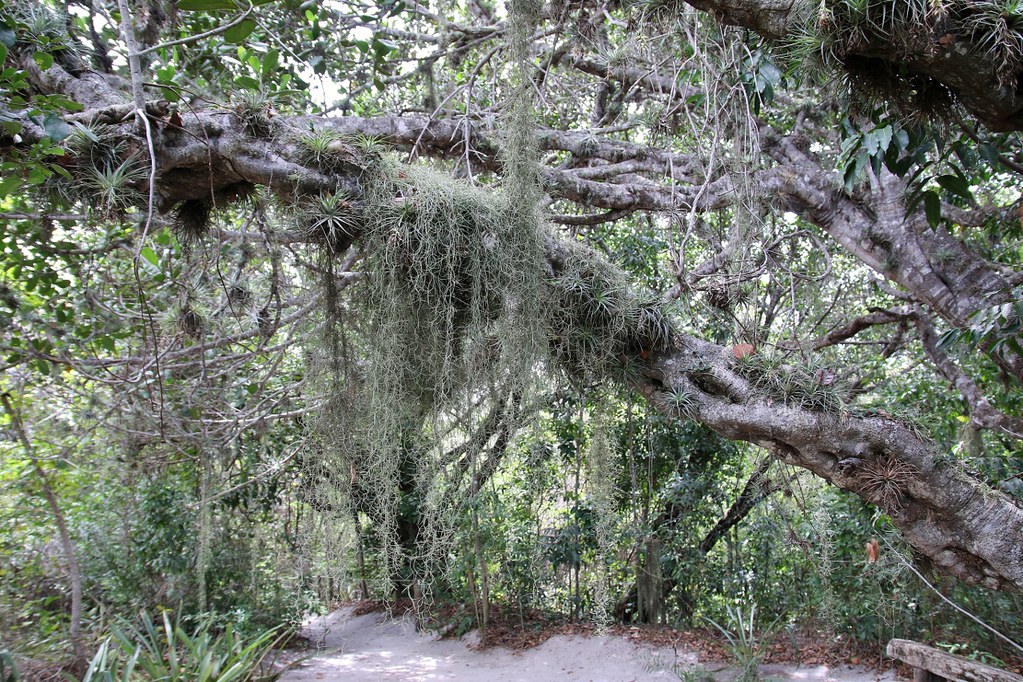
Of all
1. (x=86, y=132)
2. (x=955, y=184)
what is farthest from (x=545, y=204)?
(x=86, y=132)

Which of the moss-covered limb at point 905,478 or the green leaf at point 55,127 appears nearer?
the green leaf at point 55,127

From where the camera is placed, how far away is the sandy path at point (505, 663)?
4.87 metres

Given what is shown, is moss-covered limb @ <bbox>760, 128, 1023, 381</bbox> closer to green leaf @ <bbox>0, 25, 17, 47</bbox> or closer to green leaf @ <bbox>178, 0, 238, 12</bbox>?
green leaf @ <bbox>178, 0, 238, 12</bbox>

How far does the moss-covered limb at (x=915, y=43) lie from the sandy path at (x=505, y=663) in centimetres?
393

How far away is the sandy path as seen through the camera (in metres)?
4.87

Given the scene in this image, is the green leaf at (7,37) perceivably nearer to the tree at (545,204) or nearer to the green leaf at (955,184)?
the tree at (545,204)

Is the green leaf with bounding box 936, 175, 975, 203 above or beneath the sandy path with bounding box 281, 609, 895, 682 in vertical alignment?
above

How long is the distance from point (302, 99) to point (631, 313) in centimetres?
271

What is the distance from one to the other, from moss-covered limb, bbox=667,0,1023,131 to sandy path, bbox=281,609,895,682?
3.93 m

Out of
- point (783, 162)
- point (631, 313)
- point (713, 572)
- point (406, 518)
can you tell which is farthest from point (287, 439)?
point (783, 162)

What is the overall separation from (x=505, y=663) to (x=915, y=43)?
5.13 metres

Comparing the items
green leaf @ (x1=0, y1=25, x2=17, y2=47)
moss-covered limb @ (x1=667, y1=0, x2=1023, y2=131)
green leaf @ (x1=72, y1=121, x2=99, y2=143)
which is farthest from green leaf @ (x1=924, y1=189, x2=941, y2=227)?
green leaf @ (x1=0, y1=25, x2=17, y2=47)

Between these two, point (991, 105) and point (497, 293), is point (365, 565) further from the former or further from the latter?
point (991, 105)

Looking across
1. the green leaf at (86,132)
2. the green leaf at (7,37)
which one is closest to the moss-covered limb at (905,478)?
the green leaf at (86,132)
